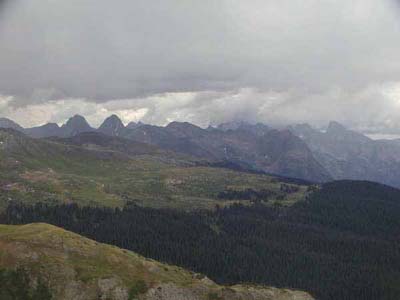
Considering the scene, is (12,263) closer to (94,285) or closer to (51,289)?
(51,289)

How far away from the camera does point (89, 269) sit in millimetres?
172250

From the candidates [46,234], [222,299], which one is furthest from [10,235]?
[222,299]

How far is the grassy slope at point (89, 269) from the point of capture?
164375 mm

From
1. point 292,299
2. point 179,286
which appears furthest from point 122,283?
point 292,299

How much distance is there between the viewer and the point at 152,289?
166 meters

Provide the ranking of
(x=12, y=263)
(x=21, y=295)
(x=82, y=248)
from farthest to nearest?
(x=82, y=248), (x=12, y=263), (x=21, y=295)

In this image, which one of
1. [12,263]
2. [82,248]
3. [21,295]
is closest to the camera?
[21,295]

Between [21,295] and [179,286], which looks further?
[179,286]

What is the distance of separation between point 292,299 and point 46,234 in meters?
101

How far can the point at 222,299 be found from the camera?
170625 mm

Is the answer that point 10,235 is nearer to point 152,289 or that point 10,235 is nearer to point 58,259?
point 58,259

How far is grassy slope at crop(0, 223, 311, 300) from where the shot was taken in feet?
539

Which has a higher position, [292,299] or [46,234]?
[46,234]

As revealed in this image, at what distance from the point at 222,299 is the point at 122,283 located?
117 ft
